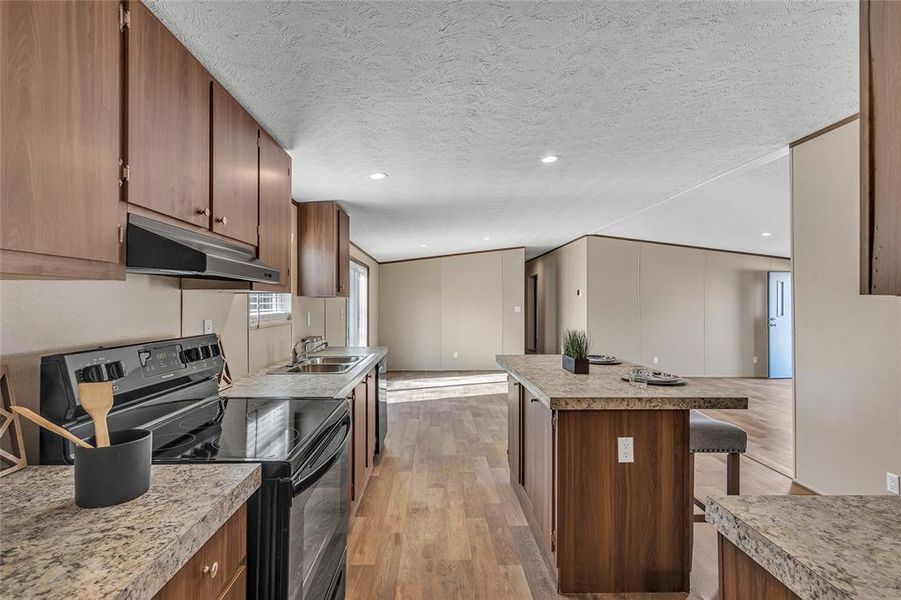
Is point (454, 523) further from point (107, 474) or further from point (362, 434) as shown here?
point (107, 474)

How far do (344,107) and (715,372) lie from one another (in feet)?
26.2

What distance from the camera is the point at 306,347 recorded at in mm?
3727

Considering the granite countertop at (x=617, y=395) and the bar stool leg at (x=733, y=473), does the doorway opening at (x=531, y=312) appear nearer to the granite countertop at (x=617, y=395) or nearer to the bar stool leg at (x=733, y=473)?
the bar stool leg at (x=733, y=473)

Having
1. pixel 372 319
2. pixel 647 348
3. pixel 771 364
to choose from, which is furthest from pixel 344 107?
pixel 771 364

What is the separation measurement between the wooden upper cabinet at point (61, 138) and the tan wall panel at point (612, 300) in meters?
7.32

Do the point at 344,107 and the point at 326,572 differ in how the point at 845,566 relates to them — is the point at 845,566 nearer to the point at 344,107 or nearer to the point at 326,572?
the point at 326,572

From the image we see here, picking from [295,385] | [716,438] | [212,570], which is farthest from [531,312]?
[212,570]

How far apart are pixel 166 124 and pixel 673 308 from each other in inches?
319

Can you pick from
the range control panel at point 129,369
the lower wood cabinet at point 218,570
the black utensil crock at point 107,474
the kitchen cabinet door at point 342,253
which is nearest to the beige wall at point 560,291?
the kitchen cabinet door at point 342,253

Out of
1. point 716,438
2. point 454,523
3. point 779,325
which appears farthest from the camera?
point 779,325

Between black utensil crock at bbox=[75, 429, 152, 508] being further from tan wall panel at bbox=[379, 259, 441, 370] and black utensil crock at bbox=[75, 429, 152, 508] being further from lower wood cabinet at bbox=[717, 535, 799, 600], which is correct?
tan wall panel at bbox=[379, 259, 441, 370]

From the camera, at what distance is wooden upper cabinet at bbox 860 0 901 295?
2.49 ft

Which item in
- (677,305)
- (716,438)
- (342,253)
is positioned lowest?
(716,438)

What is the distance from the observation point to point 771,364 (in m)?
7.79
